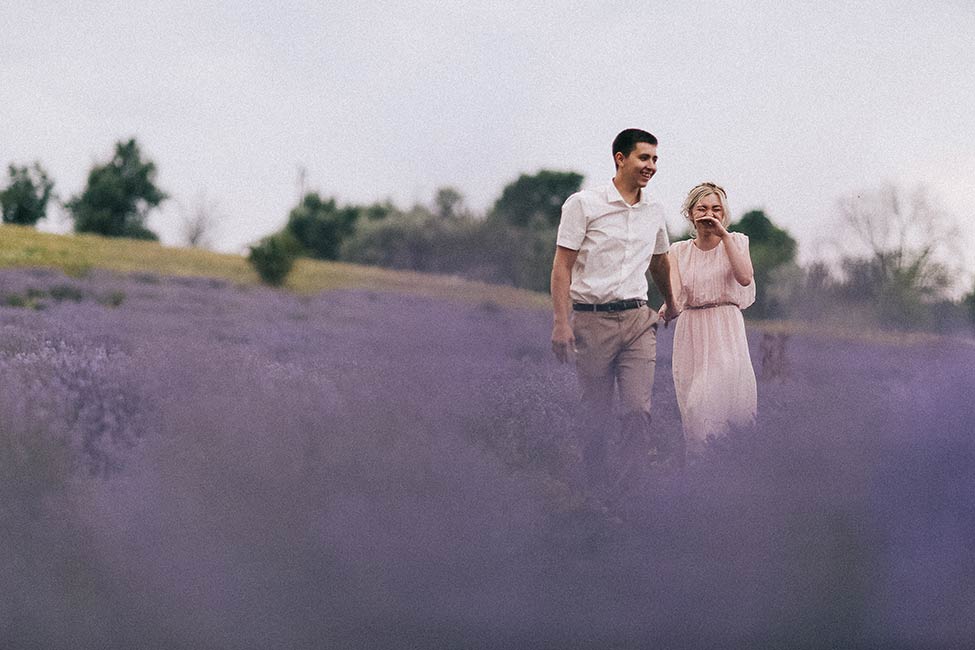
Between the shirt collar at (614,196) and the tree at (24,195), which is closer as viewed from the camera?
the shirt collar at (614,196)

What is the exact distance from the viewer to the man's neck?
3826mm

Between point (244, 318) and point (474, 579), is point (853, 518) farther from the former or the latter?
point (244, 318)

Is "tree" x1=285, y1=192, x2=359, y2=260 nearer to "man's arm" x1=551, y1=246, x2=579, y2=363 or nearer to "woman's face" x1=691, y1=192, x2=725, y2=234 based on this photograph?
"woman's face" x1=691, y1=192, x2=725, y2=234

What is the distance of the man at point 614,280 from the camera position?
3.74 meters

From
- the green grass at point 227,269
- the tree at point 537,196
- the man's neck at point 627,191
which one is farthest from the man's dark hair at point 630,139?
the tree at point 537,196

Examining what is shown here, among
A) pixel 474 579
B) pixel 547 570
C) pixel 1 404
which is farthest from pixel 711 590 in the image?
pixel 1 404

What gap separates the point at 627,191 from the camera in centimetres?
383

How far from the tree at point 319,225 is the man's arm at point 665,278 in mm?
23563

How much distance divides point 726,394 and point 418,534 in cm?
246

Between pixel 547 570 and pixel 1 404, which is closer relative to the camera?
pixel 547 570

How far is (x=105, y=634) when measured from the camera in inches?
76.6

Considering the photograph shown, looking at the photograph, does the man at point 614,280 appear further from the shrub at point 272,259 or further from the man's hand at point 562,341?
the shrub at point 272,259

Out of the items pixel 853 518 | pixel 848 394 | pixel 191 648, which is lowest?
pixel 191 648

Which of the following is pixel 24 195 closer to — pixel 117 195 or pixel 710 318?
pixel 117 195
